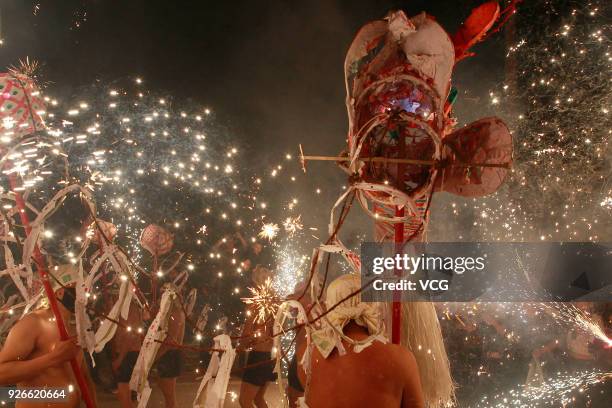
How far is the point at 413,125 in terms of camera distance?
2666 millimetres

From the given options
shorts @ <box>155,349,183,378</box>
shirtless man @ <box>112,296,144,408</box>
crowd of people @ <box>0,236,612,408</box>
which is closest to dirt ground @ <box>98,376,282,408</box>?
crowd of people @ <box>0,236,612,408</box>

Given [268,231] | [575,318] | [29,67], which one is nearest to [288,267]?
[268,231]

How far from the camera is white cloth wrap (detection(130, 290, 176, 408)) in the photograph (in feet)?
9.14

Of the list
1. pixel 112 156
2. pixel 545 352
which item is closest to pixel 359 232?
pixel 545 352

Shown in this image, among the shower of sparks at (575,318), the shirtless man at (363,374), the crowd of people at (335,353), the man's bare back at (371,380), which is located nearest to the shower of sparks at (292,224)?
the crowd of people at (335,353)

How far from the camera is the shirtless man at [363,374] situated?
229 centimetres

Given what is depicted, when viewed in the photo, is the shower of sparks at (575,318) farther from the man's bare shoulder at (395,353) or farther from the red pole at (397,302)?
the man's bare shoulder at (395,353)

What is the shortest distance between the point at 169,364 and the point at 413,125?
3867 millimetres

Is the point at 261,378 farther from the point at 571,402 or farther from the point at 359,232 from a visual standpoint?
the point at 359,232

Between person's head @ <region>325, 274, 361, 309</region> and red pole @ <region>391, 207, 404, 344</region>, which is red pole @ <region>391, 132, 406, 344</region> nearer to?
red pole @ <region>391, 207, 404, 344</region>

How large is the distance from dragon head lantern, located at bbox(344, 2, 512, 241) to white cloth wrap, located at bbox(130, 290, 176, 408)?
146cm

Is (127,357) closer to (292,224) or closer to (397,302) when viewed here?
(397,302)

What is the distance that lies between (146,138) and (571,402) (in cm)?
662

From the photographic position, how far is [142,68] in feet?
19.1
